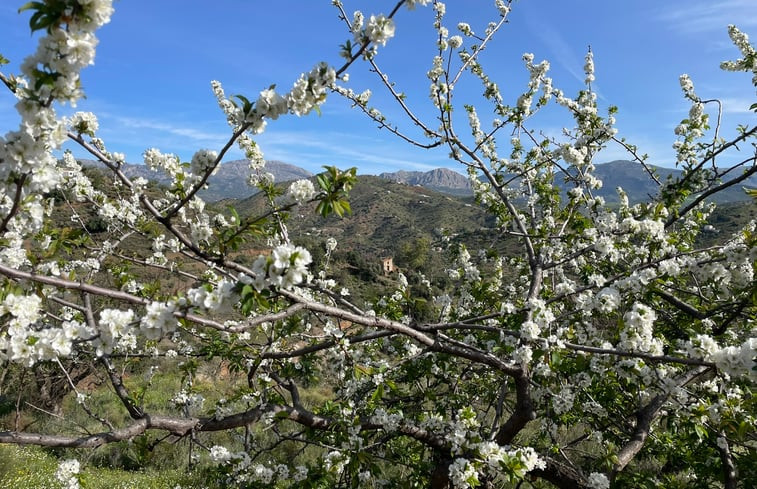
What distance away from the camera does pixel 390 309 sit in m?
5.05

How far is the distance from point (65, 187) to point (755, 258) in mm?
5470

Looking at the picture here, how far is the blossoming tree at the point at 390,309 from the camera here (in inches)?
75.2

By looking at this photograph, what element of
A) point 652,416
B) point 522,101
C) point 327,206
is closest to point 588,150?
point 522,101

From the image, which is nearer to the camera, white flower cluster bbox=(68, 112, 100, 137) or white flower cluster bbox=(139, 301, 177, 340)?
white flower cluster bbox=(139, 301, 177, 340)

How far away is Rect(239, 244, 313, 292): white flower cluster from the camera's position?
73.3 inches

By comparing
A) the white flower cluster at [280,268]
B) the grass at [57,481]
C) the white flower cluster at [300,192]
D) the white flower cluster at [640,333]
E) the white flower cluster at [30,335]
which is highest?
the white flower cluster at [300,192]

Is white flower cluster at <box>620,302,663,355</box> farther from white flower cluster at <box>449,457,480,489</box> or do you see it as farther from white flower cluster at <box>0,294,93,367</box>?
white flower cluster at <box>0,294,93,367</box>

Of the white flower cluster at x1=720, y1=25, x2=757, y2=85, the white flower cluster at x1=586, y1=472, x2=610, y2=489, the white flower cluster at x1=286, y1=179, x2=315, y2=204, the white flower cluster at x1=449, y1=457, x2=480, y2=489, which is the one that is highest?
the white flower cluster at x1=720, y1=25, x2=757, y2=85

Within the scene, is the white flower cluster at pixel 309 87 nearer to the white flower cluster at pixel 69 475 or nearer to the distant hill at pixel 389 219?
the white flower cluster at pixel 69 475

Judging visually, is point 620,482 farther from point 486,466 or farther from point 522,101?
point 522,101

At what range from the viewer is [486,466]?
328 centimetres

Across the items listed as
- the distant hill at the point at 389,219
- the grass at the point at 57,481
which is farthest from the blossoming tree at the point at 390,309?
the distant hill at the point at 389,219

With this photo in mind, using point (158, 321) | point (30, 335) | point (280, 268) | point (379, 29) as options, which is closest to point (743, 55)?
point (379, 29)

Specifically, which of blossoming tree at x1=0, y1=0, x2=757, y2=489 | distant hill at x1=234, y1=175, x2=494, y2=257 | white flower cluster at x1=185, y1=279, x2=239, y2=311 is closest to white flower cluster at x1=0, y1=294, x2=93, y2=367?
blossoming tree at x1=0, y1=0, x2=757, y2=489
